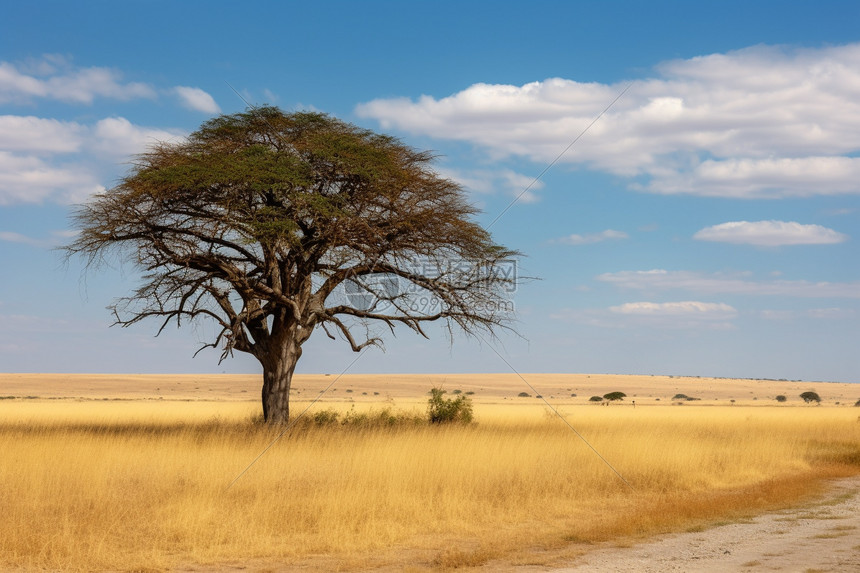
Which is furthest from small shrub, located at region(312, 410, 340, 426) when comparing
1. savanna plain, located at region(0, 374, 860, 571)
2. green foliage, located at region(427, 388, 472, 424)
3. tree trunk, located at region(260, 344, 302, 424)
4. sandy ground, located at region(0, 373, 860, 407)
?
sandy ground, located at region(0, 373, 860, 407)

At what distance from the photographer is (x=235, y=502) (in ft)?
38.9

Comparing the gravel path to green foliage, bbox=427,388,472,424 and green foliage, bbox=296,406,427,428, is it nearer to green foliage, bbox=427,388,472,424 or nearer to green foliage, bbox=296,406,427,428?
green foliage, bbox=296,406,427,428

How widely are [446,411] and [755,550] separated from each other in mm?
17109

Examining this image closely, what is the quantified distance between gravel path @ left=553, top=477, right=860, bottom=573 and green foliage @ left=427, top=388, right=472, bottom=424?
48.0 feet

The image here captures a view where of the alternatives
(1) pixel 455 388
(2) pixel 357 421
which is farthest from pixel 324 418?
(1) pixel 455 388

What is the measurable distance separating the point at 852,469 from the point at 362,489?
38.7 feet

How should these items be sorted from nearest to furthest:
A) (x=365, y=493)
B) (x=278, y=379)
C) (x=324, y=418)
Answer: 1. (x=365, y=493)
2. (x=278, y=379)
3. (x=324, y=418)

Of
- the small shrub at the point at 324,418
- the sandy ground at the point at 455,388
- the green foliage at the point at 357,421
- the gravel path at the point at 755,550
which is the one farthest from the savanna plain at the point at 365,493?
the sandy ground at the point at 455,388

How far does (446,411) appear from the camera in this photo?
85.1 feet

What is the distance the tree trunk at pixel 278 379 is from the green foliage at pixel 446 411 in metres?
5.49

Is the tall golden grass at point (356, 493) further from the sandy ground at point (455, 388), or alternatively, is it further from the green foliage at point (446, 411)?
the sandy ground at point (455, 388)

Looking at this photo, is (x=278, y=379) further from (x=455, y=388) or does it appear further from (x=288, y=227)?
(x=455, y=388)

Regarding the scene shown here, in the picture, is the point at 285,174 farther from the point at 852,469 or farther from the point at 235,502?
the point at 852,469

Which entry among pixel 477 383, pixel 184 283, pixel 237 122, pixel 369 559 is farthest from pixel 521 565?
pixel 477 383
